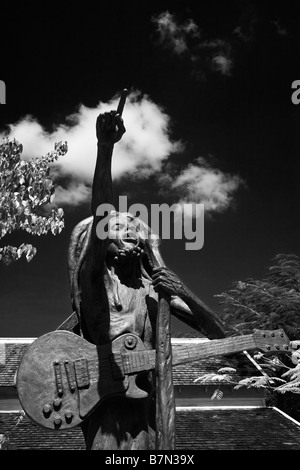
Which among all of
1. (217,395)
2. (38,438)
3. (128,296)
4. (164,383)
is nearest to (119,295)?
(128,296)

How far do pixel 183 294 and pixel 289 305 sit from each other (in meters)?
15.9

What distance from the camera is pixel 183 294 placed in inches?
154

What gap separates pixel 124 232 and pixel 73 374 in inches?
44.7

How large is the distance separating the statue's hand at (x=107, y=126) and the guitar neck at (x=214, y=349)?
1597mm

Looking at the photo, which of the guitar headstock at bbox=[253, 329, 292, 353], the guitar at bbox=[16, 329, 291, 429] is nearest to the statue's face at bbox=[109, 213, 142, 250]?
the guitar at bbox=[16, 329, 291, 429]

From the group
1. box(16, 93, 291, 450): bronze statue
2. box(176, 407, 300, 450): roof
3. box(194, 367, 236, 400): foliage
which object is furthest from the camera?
box(194, 367, 236, 400): foliage

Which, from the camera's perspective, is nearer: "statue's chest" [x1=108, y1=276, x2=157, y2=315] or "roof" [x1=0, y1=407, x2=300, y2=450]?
"statue's chest" [x1=108, y1=276, x2=157, y2=315]

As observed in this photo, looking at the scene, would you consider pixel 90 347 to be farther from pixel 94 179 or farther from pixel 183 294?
pixel 94 179

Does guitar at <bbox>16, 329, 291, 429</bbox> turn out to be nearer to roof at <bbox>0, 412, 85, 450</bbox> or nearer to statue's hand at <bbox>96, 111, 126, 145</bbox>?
statue's hand at <bbox>96, 111, 126, 145</bbox>

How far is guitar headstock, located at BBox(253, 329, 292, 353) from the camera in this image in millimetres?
4113

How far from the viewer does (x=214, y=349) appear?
13.3 feet

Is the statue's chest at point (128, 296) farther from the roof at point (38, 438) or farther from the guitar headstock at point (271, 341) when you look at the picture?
the roof at point (38, 438)

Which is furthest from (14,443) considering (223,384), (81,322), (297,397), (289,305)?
(81,322)

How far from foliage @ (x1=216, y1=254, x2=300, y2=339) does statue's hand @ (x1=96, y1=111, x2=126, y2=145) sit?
1551 cm
